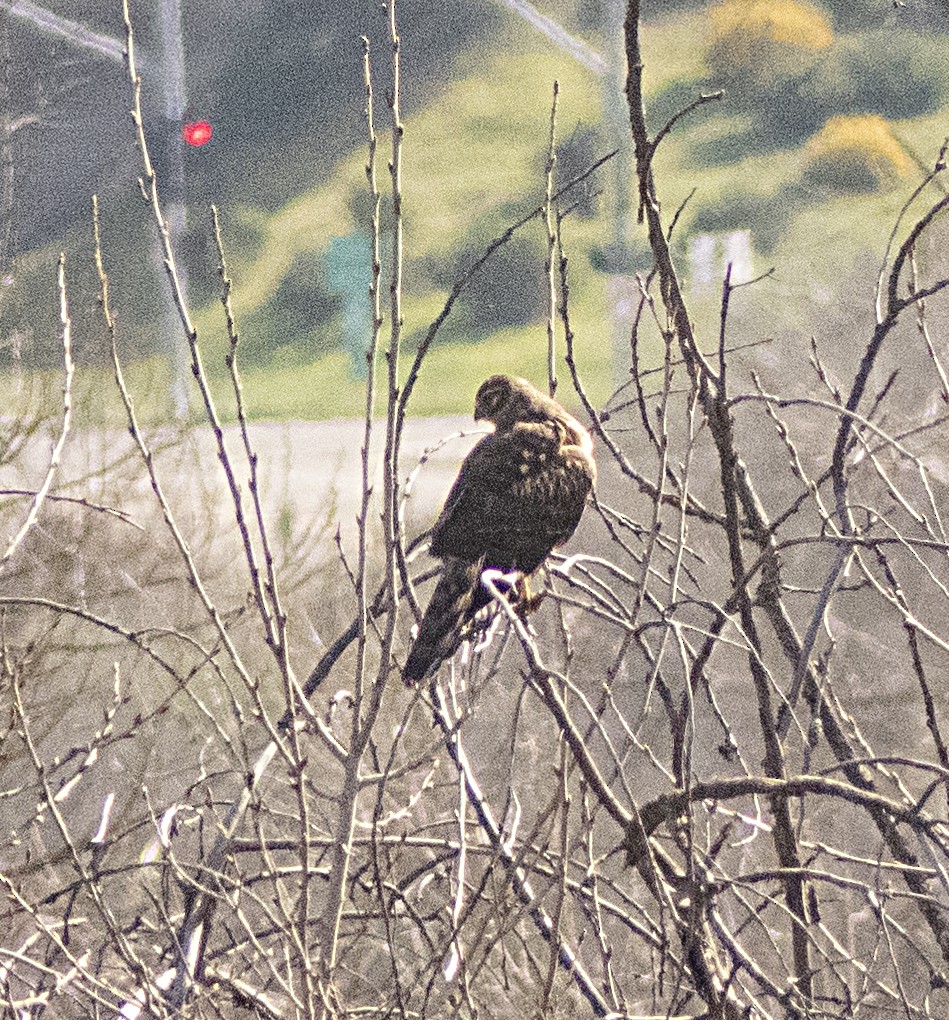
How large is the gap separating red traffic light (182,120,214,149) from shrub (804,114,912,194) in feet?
6.08

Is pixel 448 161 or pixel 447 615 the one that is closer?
pixel 447 615

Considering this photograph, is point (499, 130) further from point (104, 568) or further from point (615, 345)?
point (104, 568)

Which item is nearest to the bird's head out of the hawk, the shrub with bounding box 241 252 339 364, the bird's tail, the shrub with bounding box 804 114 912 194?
the hawk

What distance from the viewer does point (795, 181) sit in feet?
13.1

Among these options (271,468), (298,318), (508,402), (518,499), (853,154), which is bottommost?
(518,499)

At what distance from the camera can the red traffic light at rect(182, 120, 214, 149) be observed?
405cm

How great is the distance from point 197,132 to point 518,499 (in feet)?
8.84

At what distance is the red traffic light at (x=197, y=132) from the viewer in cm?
405

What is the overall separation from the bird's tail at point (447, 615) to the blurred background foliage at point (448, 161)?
2.36 metres

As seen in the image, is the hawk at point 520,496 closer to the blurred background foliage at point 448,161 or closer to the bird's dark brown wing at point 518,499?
the bird's dark brown wing at point 518,499

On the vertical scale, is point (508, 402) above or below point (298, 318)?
below

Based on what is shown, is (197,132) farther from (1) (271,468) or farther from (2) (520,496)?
(2) (520,496)

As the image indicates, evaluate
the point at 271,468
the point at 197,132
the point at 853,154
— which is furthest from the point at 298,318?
the point at 853,154

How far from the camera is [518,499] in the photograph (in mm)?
1813
